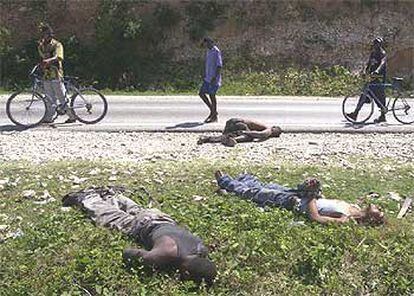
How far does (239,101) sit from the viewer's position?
1906 centimetres

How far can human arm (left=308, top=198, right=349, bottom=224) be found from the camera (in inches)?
313

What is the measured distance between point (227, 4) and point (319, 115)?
1260 cm

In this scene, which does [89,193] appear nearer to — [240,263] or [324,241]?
[240,263]

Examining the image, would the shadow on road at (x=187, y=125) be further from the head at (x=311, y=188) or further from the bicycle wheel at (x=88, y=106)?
the head at (x=311, y=188)

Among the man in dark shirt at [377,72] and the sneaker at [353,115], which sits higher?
the man in dark shirt at [377,72]

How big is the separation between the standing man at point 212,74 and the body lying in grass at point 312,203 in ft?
18.5

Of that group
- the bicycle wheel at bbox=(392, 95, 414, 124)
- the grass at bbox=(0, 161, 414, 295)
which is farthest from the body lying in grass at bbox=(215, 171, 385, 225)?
the bicycle wheel at bbox=(392, 95, 414, 124)

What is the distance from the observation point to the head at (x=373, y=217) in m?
8.04

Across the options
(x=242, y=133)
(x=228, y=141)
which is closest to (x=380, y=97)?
(x=242, y=133)

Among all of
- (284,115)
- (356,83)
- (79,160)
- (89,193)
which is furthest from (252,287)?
(356,83)

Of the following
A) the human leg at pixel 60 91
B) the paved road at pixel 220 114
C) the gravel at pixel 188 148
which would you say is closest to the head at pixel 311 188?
the gravel at pixel 188 148

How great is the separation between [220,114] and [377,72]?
3.87 m

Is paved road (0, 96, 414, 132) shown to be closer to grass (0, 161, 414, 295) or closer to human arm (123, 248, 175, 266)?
grass (0, 161, 414, 295)

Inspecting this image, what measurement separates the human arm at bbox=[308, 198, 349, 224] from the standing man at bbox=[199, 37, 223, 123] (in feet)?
21.5
